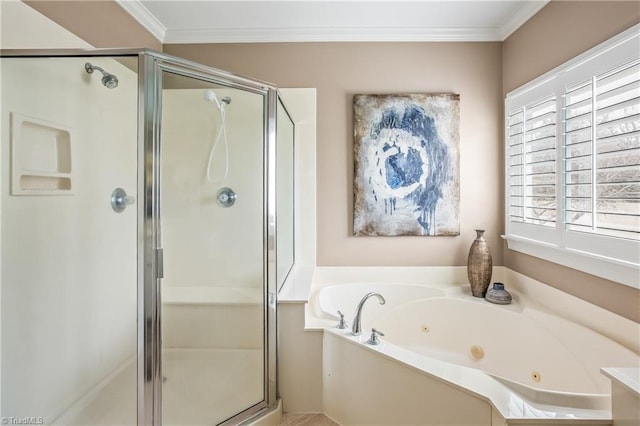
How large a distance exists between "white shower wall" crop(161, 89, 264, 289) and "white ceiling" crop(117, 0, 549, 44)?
34.3 inches

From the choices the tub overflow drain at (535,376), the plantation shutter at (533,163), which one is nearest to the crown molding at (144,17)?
the plantation shutter at (533,163)

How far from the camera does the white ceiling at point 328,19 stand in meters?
1.99

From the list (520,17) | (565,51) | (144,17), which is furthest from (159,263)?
(520,17)

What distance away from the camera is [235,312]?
1.69 metres

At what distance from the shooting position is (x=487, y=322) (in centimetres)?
198

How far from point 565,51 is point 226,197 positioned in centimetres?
205

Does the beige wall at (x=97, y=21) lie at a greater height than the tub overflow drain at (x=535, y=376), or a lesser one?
greater

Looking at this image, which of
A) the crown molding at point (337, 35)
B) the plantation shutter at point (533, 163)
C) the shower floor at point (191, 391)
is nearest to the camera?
the shower floor at point (191, 391)

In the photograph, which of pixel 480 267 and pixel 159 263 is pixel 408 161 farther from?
pixel 159 263

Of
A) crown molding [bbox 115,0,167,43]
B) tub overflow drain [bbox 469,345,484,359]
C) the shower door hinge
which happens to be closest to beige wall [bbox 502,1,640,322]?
tub overflow drain [bbox 469,345,484,359]

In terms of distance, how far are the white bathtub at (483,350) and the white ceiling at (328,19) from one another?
185 cm

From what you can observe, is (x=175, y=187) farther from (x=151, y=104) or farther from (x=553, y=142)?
(x=553, y=142)

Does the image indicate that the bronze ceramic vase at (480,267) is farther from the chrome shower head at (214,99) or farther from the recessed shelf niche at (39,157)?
the recessed shelf niche at (39,157)

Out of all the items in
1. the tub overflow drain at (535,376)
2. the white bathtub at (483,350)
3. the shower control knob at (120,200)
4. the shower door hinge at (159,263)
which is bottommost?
the tub overflow drain at (535,376)
